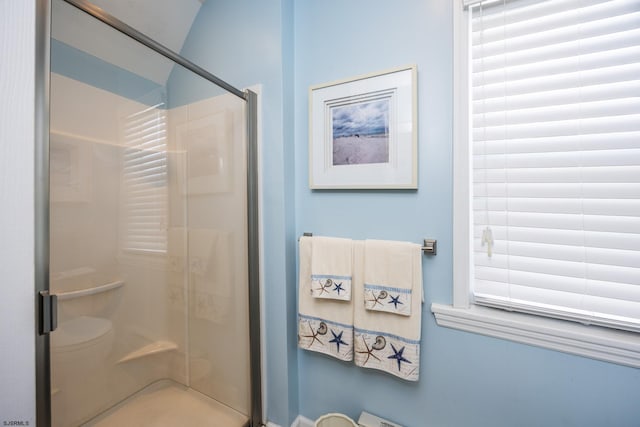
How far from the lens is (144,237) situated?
966 millimetres

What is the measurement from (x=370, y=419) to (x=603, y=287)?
96 cm

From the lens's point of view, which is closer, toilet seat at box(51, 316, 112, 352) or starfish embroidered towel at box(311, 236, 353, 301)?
toilet seat at box(51, 316, 112, 352)

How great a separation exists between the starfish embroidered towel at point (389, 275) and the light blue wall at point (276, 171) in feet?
1.31

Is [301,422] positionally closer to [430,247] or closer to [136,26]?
[430,247]

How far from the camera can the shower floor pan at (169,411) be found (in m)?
0.97

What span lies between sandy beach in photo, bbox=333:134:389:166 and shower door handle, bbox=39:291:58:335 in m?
0.99

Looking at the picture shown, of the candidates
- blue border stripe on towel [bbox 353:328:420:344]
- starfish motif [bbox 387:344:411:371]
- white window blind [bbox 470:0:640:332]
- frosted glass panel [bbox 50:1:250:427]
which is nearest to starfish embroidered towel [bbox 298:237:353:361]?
blue border stripe on towel [bbox 353:328:420:344]

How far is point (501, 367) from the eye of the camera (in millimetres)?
875

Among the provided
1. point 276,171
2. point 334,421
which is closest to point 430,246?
point 276,171

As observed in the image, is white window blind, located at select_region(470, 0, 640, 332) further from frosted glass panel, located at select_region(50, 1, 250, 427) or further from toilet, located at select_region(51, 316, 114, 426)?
toilet, located at select_region(51, 316, 114, 426)

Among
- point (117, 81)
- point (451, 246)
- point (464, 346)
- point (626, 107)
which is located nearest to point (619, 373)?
point (464, 346)

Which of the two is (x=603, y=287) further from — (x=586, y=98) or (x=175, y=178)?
(x=175, y=178)

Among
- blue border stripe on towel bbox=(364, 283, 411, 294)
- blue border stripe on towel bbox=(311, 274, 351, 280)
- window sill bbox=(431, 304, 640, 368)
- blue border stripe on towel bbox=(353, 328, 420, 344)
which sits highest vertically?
blue border stripe on towel bbox=(311, 274, 351, 280)

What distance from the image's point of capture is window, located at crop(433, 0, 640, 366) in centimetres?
74
